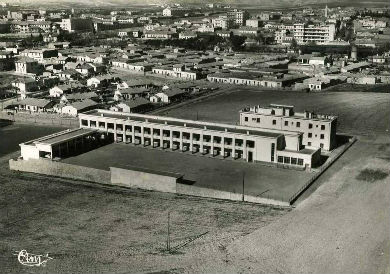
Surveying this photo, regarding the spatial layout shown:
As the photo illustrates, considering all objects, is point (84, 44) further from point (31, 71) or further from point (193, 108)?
point (193, 108)

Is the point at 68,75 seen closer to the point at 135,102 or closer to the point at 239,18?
the point at 135,102

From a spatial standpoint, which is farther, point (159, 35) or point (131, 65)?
point (159, 35)

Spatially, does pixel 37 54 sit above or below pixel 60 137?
above

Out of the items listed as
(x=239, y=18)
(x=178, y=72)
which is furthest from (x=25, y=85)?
(x=239, y=18)

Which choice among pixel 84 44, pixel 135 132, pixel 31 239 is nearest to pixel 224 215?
pixel 31 239

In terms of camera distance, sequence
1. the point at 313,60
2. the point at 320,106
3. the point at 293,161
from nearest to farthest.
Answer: the point at 293,161, the point at 320,106, the point at 313,60

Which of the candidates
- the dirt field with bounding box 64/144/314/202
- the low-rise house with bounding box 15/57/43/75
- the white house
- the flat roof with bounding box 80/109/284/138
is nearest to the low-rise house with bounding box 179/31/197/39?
the low-rise house with bounding box 15/57/43/75

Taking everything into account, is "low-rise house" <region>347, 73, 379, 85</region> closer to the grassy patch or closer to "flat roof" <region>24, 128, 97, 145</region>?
the grassy patch

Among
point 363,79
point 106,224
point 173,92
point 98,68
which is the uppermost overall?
point 98,68
